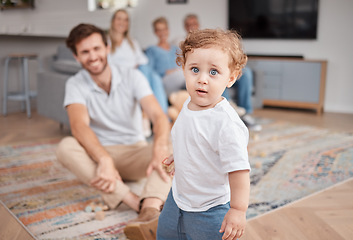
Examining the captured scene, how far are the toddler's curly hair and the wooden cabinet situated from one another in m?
3.29

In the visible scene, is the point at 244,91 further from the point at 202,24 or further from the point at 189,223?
the point at 189,223

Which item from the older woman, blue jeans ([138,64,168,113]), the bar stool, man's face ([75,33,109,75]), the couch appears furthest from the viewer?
the bar stool

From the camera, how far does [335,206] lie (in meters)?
1.61

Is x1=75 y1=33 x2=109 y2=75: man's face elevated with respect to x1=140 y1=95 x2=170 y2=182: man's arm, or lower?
elevated

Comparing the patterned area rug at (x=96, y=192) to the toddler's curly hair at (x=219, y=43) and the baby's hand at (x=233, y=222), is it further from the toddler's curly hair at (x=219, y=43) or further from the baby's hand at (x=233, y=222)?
the toddler's curly hair at (x=219, y=43)

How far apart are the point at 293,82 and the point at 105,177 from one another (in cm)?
333

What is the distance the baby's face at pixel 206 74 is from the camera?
2.59 ft

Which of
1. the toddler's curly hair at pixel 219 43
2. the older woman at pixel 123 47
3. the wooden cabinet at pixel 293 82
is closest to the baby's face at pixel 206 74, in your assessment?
the toddler's curly hair at pixel 219 43

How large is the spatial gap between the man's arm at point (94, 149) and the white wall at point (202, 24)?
2795mm

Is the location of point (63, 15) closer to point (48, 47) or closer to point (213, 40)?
point (48, 47)

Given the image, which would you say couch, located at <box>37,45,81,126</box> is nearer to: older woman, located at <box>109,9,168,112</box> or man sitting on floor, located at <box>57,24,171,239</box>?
older woman, located at <box>109,9,168,112</box>

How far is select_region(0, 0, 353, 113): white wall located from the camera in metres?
4.24

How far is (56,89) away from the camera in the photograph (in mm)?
2938

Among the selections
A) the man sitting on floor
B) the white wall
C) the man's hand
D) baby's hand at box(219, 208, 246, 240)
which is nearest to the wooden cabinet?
the white wall
